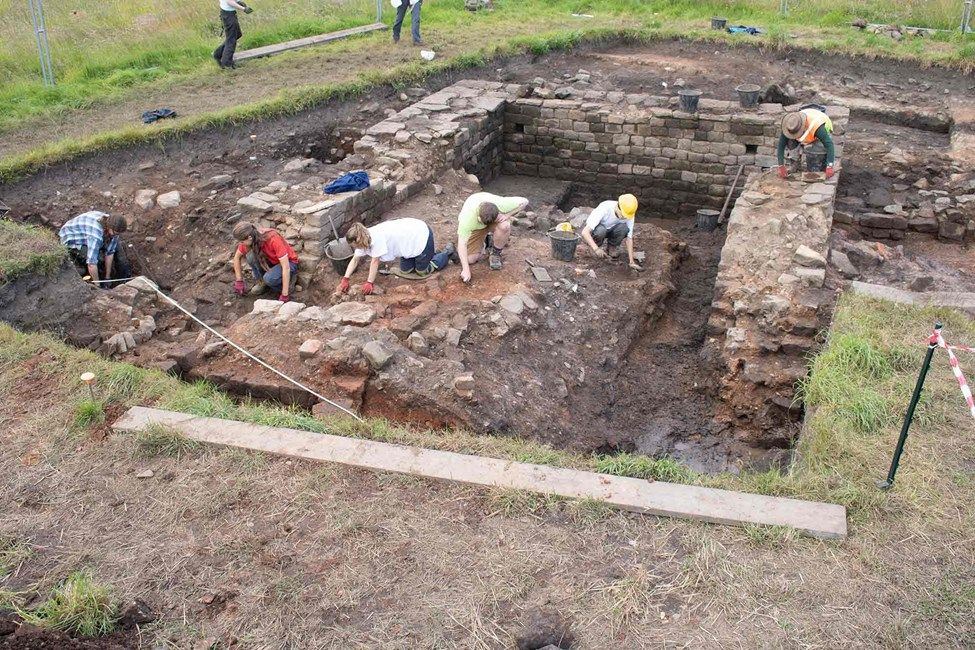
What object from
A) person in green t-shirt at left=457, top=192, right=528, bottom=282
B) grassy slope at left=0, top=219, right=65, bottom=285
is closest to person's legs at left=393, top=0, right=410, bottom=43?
person in green t-shirt at left=457, top=192, right=528, bottom=282

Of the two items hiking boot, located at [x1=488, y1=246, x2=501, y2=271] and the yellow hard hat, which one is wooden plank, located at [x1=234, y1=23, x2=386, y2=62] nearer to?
hiking boot, located at [x1=488, y1=246, x2=501, y2=271]

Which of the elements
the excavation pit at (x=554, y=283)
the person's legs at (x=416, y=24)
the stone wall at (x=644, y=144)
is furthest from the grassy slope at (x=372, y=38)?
the stone wall at (x=644, y=144)

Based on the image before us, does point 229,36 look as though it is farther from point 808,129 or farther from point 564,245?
point 808,129

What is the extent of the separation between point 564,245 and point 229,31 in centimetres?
795

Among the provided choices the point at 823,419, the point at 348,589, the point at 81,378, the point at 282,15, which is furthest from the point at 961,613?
Result: the point at 282,15

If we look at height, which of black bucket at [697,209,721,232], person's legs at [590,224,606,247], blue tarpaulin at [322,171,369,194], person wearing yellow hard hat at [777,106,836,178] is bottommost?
black bucket at [697,209,721,232]

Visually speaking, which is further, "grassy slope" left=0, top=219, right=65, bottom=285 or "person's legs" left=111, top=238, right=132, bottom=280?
"person's legs" left=111, top=238, right=132, bottom=280

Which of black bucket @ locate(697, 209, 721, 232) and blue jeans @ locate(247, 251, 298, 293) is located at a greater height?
blue jeans @ locate(247, 251, 298, 293)

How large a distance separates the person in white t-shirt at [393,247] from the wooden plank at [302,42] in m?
7.63

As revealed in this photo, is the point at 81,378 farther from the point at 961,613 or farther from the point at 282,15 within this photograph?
the point at 282,15

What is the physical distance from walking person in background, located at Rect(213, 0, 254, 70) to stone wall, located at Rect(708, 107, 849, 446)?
874 cm

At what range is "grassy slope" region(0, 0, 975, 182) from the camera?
10961 mm

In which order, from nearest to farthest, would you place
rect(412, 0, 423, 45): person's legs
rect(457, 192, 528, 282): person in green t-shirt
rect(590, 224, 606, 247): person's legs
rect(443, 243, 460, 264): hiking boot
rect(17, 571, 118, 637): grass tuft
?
rect(17, 571, 118, 637): grass tuft
rect(457, 192, 528, 282): person in green t-shirt
rect(443, 243, 460, 264): hiking boot
rect(590, 224, 606, 247): person's legs
rect(412, 0, 423, 45): person's legs

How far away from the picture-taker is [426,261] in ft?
24.5
